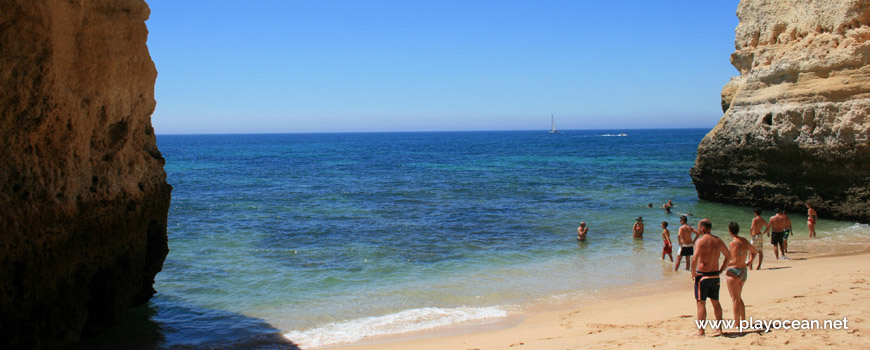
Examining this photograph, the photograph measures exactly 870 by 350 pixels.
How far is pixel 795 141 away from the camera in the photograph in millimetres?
17438

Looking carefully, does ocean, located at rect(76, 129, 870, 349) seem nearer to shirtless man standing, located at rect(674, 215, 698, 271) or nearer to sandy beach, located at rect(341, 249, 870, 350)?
shirtless man standing, located at rect(674, 215, 698, 271)

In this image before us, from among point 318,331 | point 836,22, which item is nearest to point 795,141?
point 836,22

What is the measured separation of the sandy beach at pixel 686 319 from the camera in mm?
6254

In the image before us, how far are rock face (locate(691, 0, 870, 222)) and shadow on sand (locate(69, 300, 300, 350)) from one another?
636 inches

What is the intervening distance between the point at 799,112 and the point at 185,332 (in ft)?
57.6

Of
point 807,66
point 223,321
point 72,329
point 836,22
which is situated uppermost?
point 836,22

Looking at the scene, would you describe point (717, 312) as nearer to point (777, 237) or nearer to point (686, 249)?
point (686, 249)

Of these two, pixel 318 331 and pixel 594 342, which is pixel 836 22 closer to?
pixel 594 342

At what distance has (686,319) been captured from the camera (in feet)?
25.6

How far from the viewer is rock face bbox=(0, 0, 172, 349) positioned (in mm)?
6188

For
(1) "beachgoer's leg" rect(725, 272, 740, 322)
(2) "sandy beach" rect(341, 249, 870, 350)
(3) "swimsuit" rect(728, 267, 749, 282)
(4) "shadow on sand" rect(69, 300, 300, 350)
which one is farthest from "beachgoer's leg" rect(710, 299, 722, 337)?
(4) "shadow on sand" rect(69, 300, 300, 350)

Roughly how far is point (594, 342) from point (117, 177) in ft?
23.0

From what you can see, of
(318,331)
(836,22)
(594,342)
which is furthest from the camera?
(836,22)

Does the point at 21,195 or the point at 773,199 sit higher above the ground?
the point at 21,195
